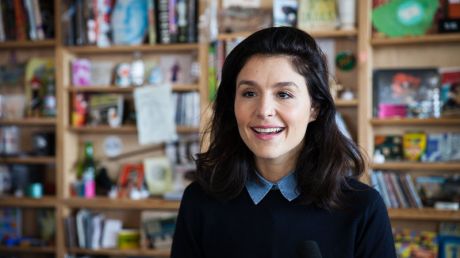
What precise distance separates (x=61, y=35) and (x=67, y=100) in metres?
0.46

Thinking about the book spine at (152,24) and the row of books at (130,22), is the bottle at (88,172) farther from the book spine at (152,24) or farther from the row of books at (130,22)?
the book spine at (152,24)

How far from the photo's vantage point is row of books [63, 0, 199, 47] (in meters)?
3.34

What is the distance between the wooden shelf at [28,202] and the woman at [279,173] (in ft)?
7.92

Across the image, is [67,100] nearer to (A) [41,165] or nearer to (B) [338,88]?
(A) [41,165]

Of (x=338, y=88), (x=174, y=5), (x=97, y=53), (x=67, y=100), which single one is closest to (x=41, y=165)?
(x=67, y=100)

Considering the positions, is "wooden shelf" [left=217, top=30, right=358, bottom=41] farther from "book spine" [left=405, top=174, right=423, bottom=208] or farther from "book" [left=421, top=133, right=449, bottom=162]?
"book spine" [left=405, top=174, right=423, bottom=208]

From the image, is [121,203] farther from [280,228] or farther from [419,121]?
[280,228]

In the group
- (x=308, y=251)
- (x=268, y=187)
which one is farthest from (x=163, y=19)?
(x=308, y=251)

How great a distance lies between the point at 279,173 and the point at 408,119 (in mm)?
1993

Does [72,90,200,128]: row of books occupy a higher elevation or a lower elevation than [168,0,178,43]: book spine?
lower

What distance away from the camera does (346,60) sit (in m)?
3.22

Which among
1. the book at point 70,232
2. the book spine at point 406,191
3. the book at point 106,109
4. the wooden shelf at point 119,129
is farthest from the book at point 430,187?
the book at point 70,232

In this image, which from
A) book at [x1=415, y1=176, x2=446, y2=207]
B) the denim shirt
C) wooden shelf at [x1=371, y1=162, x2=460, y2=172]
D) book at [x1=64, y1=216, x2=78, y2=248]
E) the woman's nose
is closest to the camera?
the woman's nose

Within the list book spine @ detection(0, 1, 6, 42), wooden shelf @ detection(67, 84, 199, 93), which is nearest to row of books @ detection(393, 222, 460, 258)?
wooden shelf @ detection(67, 84, 199, 93)
